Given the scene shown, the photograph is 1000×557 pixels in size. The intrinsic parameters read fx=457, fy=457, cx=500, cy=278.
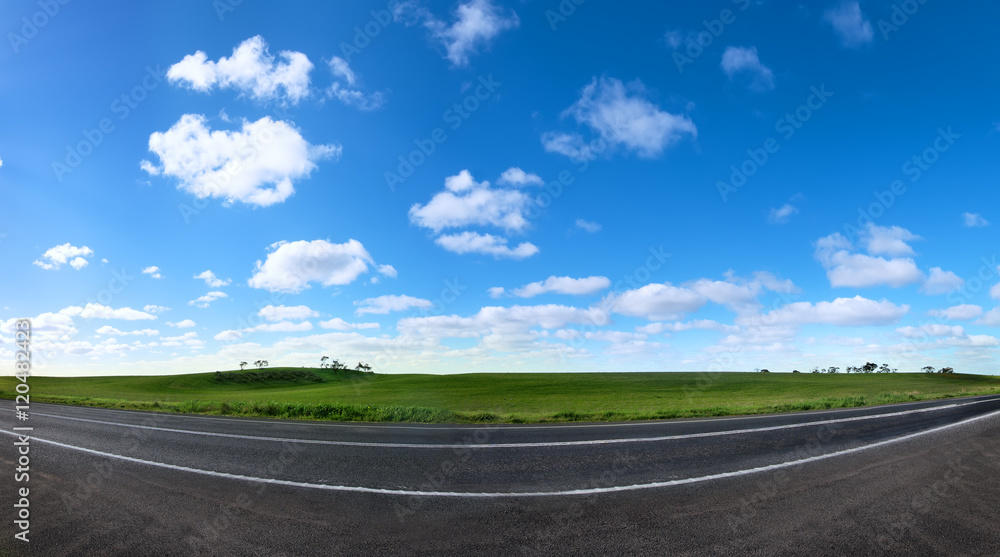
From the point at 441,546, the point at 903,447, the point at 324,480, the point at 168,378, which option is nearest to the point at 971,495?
the point at 903,447

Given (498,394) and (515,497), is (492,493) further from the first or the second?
(498,394)

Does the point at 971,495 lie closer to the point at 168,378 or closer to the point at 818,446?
the point at 818,446

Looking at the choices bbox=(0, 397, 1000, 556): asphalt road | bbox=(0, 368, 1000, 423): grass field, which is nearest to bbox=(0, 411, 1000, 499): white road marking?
bbox=(0, 397, 1000, 556): asphalt road

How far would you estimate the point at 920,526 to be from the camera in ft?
18.9

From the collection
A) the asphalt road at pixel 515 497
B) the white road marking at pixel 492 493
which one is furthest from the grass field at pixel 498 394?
the white road marking at pixel 492 493

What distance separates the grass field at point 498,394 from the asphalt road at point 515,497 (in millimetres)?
8654

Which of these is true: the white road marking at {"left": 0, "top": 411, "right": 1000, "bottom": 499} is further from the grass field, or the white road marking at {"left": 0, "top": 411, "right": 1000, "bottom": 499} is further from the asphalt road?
the grass field

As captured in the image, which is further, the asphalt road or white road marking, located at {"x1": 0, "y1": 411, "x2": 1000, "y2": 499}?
white road marking, located at {"x1": 0, "y1": 411, "x2": 1000, "y2": 499}

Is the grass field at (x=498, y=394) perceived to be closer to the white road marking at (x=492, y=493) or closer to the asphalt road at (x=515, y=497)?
the asphalt road at (x=515, y=497)

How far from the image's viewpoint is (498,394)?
51.7 metres

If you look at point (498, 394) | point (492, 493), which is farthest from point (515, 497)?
point (498, 394)

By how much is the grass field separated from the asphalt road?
341 inches

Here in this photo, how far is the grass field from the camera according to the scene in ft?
70.4

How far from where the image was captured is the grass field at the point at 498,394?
21.5m
